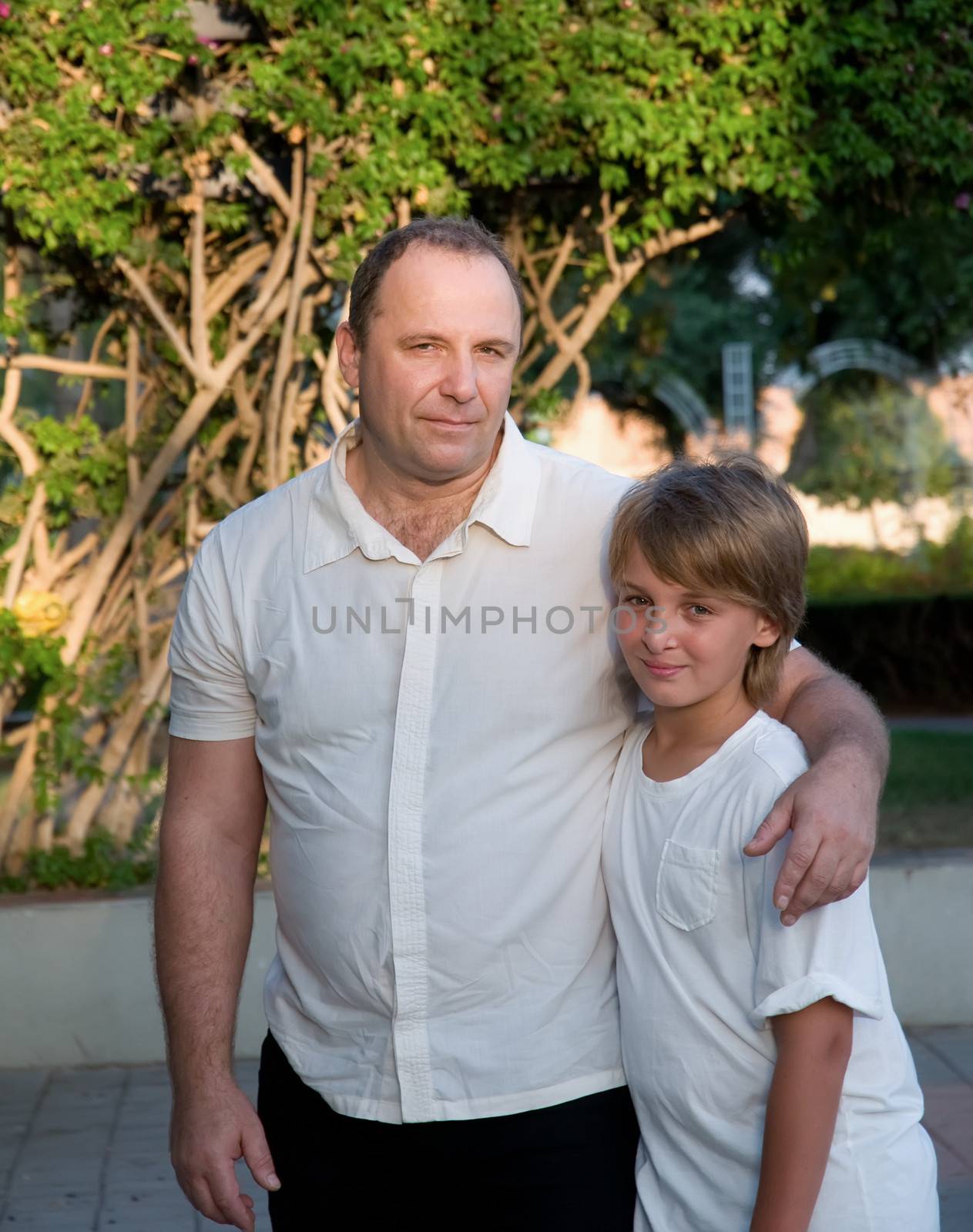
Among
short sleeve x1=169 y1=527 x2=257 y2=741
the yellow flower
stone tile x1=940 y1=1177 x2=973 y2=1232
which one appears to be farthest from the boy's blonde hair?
the yellow flower

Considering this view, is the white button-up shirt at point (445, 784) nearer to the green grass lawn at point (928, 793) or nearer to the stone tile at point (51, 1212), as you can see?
the stone tile at point (51, 1212)

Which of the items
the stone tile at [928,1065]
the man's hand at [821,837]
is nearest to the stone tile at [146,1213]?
the stone tile at [928,1065]

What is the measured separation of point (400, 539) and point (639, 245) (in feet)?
12.7

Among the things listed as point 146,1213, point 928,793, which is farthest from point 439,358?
point 928,793

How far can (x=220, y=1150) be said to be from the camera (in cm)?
196

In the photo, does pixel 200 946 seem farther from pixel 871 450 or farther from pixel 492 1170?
pixel 871 450

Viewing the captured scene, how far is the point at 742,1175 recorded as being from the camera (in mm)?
1764

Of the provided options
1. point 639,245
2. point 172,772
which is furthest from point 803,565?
point 639,245

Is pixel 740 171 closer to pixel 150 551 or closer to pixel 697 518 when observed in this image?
pixel 150 551

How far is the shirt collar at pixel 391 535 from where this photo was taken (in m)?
1.96

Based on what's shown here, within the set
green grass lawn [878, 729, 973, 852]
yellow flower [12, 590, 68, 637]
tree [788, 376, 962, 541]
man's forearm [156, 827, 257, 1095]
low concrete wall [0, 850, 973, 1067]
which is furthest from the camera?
tree [788, 376, 962, 541]

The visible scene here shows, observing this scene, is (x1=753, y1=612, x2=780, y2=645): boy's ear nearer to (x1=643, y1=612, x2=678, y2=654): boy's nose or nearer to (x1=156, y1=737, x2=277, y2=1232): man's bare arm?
(x1=643, y1=612, x2=678, y2=654): boy's nose

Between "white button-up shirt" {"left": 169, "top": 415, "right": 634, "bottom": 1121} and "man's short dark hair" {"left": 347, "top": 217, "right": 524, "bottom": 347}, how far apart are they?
9.5 inches

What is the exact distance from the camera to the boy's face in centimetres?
185
